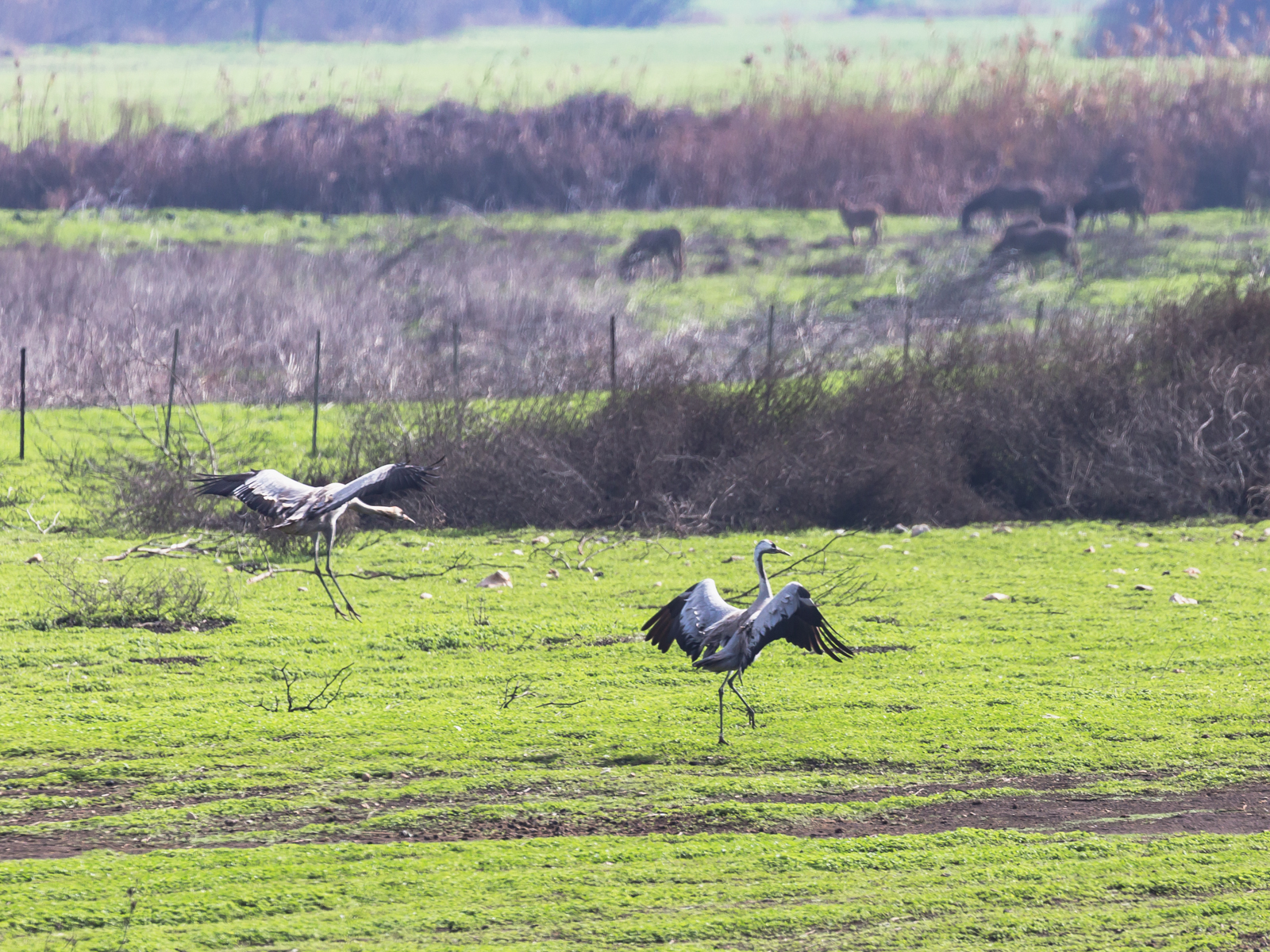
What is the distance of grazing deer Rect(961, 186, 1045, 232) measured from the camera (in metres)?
43.0

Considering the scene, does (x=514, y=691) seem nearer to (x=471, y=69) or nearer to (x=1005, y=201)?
(x=1005, y=201)

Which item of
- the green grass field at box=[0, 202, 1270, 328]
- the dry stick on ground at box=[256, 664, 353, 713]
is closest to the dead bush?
the dry stick on ground at box=[256, 664, 353, 713]

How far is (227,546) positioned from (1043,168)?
39.6 meters

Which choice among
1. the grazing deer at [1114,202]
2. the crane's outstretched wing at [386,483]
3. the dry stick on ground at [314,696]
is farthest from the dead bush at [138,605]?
the grazing deer at [1114,202]

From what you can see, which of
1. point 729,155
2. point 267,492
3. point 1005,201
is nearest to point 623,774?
point 267,492

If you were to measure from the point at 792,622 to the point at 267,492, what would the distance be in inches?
174

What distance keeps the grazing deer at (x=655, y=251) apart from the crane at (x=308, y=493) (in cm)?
2862

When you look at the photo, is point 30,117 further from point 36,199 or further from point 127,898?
point 127,898

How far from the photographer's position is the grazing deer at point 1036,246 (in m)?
38.9

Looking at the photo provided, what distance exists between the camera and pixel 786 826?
25.7 feet

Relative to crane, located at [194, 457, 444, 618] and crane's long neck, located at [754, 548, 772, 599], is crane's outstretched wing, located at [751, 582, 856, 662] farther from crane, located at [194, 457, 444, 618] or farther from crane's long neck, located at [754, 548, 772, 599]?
crane, located at [194, 457, 444, 618]

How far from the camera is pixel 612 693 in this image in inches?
424

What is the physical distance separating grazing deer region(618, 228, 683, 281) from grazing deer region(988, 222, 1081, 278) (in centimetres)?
844

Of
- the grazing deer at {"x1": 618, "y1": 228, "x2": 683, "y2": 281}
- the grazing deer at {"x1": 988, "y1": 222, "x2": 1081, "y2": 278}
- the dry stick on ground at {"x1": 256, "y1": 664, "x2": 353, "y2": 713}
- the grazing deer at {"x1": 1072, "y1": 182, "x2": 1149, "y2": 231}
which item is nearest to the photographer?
the dry stick on ground at {"x1": 256, "y1": 664, "x2": 353, "y2": 713}
